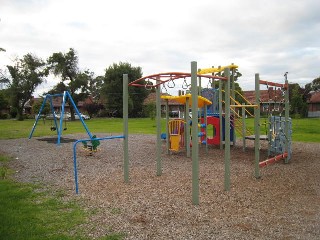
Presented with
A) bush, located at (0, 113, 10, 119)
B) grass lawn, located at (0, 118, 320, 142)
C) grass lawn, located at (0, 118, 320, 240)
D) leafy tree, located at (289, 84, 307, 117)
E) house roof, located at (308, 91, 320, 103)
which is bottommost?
grass lawn, located at (0, 118, 320, 240)

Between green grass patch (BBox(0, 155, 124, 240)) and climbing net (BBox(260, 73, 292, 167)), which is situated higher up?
climbing net (BBox(260, 73, 292, 167))

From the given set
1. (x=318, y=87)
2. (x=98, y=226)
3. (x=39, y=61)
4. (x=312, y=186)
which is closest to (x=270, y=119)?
(x=312, y=186)

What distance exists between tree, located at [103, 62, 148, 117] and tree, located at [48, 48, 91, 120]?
3406 mm

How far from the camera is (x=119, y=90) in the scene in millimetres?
45188

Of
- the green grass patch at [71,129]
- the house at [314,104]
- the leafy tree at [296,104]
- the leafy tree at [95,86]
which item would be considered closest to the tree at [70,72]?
the leafy tree at [95,86]

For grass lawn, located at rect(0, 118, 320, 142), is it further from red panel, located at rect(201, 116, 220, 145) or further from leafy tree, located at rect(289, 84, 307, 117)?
leafy tree, located at rect(289, 84, 307, 117)

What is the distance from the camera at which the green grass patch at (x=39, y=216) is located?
12.4 feet

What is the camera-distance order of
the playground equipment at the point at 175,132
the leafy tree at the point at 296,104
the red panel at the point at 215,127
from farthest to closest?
the leafy tree at the point at 296,104 < the red panel at the point at 215,127 < the playground equipment at the point at 175,132

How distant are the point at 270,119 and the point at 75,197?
5.72 metres

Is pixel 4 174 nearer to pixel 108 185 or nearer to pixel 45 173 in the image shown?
pixel 45 173

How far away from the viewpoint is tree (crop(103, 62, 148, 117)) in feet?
147

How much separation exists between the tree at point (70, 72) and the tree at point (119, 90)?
3.41m

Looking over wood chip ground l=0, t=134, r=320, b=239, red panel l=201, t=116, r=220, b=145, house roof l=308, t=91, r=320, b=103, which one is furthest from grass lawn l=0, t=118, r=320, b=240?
house roof l=308, t=91, r=320, b=103

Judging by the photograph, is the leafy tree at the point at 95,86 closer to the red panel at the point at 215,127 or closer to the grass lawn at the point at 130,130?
the grass lawn at the point at 130,130
